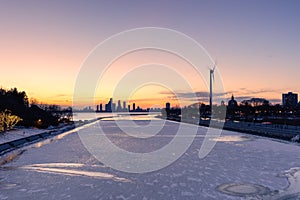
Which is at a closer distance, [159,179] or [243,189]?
[243,189]

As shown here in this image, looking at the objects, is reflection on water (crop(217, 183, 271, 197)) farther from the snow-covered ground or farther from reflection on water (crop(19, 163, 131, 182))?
reflection on water (crop(19, 163, 131, 182))

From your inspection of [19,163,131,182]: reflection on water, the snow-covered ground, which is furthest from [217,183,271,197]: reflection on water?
[19,163,131,182]: reflection on water

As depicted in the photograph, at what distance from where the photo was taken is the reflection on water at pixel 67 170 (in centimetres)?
1281

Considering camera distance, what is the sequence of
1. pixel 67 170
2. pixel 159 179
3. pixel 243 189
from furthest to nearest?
pixel 67 170, pixel 159 179, pixel 243 189

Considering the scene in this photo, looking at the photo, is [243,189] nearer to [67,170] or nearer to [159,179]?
[159,179]

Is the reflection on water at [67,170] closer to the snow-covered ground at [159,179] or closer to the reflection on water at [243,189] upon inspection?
the snow-covered ground at [159,179]

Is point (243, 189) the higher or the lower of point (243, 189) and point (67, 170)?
the higher

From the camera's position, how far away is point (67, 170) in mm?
14078

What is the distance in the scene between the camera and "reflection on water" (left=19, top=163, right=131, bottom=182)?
12.8 meters

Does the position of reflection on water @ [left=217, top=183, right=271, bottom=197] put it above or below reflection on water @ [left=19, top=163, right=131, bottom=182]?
above

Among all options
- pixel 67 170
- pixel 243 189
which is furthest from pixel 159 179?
pixel 67 170

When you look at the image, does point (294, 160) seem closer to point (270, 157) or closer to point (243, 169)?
point (270, 157)

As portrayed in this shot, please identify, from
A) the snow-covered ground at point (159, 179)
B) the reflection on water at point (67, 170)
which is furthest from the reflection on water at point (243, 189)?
the reflection on water at point (67, 170)

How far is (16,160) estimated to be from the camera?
56.7ft
